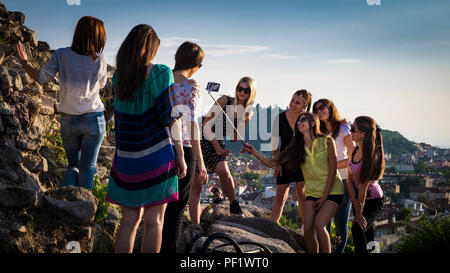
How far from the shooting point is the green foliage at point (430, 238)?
7129mm

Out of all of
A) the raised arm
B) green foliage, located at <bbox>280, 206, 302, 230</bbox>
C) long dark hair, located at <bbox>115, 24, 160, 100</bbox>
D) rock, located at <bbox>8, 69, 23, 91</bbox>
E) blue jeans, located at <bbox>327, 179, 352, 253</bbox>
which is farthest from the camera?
green foliage, located at <bbox>280, 206, 302, 230</bbox>

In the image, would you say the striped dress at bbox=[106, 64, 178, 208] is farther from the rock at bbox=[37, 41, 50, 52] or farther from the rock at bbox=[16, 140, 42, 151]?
the rock at bbox=[37, 41, 50, 52]

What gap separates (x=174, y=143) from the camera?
3281 mm

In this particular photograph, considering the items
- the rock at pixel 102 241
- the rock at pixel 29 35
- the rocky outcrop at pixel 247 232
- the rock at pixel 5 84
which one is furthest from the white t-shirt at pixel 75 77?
the rock at pixel 29 35

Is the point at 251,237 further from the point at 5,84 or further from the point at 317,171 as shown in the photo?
the point at 5,84

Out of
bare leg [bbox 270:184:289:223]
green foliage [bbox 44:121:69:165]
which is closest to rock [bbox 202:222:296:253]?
bare leg [bbox 270:184:289:223]

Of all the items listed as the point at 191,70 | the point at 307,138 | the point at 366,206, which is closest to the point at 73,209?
the point at 191,70

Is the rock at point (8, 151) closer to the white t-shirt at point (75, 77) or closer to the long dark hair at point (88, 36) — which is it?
A: the white t-shirt at point (75, 77)

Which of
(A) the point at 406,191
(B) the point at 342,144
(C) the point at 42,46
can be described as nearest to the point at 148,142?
(B) the point at 342,144

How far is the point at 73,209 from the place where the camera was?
4.74m

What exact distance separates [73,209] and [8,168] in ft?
2.96

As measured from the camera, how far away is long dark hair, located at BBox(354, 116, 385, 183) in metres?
5.09

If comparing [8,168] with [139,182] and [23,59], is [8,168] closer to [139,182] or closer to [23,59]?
[23,59]

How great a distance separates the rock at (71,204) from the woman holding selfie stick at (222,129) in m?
1.22
